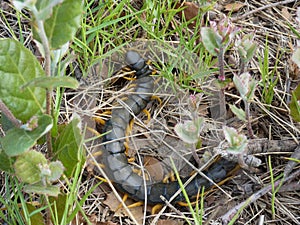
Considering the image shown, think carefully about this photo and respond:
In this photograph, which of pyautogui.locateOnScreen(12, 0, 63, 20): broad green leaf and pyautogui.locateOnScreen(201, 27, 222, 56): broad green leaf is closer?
pyautogui.locateOnScreen(12, 0, 63, 20): broad green leaf

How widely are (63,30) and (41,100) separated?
1.15ft

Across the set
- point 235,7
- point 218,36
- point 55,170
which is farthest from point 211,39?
point 235,7

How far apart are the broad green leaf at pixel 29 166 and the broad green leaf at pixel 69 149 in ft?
0.52

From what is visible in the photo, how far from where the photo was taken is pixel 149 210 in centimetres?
228

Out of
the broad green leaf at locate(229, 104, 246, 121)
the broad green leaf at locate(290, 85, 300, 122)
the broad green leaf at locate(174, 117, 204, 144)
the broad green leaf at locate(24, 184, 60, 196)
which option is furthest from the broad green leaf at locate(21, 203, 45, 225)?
the broad green leaf at locate(290, 85, 300, 122)

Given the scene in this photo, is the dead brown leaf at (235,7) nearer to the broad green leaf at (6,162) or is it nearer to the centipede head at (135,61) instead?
the centipede head at (135,61)

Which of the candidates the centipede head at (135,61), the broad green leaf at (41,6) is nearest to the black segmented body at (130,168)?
the centipede head at (135,61)

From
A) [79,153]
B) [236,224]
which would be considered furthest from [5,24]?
[236,224]

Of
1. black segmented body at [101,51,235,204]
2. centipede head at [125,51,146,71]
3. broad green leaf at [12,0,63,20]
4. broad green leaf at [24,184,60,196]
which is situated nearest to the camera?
broad green leaf at [12,0,63,20]

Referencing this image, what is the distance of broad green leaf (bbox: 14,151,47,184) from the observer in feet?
5.62

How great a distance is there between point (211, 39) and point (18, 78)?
731 mm

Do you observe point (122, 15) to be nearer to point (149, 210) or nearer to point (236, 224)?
point (149, 210)

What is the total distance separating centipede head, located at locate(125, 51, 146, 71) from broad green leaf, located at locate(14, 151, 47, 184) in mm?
1058

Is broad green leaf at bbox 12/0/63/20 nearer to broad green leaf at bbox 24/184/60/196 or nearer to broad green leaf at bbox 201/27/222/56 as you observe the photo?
broad green leaf at bbox 24/184/60/196
